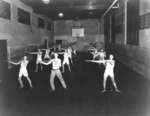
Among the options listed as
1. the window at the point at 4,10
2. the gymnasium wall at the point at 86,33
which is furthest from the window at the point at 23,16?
the gymnasium wall at the point at 86,33

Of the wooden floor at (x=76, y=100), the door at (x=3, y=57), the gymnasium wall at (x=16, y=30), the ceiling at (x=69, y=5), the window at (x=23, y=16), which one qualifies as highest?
the ceiling at (x=69, y=5)

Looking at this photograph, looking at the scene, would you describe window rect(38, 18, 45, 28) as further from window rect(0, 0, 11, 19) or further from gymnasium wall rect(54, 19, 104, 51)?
window rect(0, 0, 11, 19)

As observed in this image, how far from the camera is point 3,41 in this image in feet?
43.2

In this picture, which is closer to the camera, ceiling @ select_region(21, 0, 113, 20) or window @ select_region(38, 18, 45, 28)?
ceiling @ select_region(21, 0, 113, 20)

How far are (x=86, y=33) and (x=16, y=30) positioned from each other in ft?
57.8

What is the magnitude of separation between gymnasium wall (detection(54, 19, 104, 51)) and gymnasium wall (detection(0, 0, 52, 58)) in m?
10.3

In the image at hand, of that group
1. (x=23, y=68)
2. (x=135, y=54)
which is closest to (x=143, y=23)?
(x=135, y=54)

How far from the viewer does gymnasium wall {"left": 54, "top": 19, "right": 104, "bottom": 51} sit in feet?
102

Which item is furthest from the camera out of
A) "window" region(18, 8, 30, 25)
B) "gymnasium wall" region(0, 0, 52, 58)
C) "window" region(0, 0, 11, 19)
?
"window" region(18, 8, 30, 25)

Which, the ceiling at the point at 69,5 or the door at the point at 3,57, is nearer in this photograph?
the door at the point at 3,57

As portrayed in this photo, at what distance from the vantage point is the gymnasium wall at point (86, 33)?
3106cm

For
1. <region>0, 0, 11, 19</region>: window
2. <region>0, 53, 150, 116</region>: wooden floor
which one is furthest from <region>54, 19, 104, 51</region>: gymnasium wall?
<region>0, 53, 150, 116</region>: wooden floor

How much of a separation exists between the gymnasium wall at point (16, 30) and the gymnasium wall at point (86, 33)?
10.3 metres

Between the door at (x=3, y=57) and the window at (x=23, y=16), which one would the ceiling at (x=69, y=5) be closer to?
the window at (x=23, y=16)
